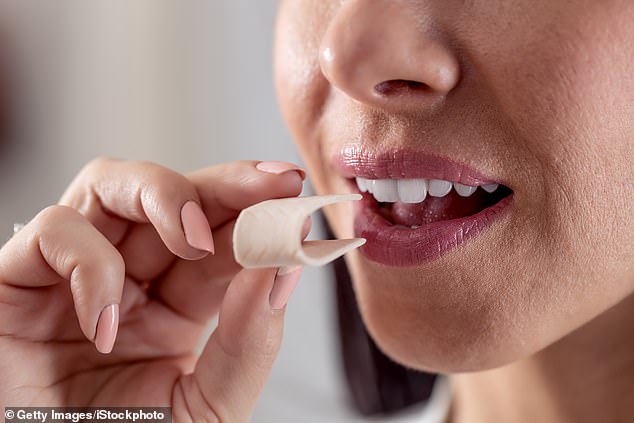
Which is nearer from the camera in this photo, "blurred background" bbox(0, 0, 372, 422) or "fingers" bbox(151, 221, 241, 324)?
"fingers" bbox(151, 221, 241, 324)

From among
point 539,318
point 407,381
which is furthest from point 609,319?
point 407,381

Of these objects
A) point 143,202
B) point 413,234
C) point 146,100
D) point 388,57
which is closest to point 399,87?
point 388,57

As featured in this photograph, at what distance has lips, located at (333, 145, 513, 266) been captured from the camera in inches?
23.0

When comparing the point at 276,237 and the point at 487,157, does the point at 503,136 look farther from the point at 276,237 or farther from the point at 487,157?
the point at 276,237

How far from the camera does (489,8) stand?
0.55 meters

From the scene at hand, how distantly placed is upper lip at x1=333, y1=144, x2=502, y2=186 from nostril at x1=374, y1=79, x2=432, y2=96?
2.0 inches

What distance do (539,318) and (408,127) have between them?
0.19 meters

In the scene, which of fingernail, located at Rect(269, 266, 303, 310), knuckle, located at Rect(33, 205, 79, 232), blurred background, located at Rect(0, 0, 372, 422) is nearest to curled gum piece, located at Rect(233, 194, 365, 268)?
fingernail, located at Rect(269, 266, 303, 310)

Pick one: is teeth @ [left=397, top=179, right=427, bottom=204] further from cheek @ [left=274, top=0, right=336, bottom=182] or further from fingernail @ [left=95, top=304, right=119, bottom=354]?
fingernail @ [left=95, top=304, right=119, bottom=354]

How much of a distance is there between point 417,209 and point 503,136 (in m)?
0.13

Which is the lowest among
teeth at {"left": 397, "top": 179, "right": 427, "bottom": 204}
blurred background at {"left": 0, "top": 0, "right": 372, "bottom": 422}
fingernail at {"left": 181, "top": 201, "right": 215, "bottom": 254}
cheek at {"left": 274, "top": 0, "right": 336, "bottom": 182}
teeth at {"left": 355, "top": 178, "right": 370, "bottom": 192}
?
blurred background at {"left": 0, "top": 0, "right": 372, "bottom": 422}

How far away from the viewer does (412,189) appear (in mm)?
614

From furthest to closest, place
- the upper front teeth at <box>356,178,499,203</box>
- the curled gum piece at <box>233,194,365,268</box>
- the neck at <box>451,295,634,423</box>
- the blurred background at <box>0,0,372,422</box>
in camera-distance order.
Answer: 1. the blurred background at <box>0,0,372,422</box>
2. the neck at <box>451,295,634,423</box>
3. the upper front teeth at <box>356,178,499,203</box>
4. the curled gum piece at <box>233,194,365,268</box>

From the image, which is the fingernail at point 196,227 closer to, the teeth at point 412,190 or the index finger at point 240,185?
the index finger at point 240,185
